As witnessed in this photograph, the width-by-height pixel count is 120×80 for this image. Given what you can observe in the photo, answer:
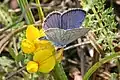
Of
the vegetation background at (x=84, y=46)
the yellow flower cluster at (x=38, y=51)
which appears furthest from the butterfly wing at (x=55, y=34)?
the vegetation background at (x=84, y=46)

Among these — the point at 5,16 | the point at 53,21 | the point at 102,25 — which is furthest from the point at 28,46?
the point at 5,16

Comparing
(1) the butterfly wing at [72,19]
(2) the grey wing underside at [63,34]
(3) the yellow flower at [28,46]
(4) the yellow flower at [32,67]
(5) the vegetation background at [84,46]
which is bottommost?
(5) the vegetation background at [84,46]

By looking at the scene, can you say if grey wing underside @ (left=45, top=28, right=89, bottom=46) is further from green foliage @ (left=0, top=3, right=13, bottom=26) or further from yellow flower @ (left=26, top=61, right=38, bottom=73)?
green foliage @ (left=0, top=3, right=13, bottom=26)

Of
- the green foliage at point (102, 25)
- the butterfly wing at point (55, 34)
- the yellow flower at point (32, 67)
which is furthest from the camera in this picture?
the green foliage at point (102, 25)

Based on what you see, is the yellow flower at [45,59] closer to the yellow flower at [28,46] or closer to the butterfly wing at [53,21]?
the yellow flower at [28,46]

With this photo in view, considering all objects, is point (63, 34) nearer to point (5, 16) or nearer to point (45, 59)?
point (45, 59)

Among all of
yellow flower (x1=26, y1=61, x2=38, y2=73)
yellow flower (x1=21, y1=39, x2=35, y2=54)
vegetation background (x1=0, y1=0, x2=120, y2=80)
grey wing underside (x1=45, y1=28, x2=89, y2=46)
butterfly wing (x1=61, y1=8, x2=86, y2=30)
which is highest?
butterfly wing (x1=61, y1=8, x2=86, y2=30)

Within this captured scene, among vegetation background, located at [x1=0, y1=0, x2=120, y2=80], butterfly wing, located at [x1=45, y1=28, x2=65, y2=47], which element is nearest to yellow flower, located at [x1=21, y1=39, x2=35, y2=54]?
butterfly wing, located at [x1=45, y1=28, x2=65, y2=47]
